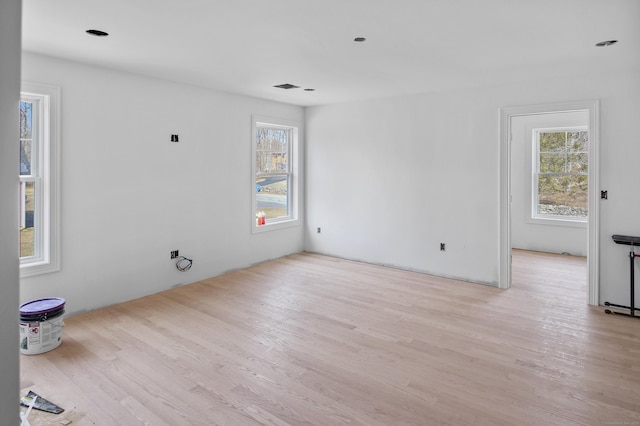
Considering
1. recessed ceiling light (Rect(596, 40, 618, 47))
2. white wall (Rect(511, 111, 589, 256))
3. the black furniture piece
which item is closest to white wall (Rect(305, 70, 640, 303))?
the black furniture piece

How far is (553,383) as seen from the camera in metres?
2.67

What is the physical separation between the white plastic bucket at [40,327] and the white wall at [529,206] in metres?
6.70

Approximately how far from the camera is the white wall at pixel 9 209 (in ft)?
2.00

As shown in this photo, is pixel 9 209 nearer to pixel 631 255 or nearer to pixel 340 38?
pixel 340 38

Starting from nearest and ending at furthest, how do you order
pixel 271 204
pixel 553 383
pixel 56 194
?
pixel 553 383 → pixel 56 194 → pixel 271 204

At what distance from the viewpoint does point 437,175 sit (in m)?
5.30

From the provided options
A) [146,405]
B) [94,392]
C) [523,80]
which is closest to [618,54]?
[523,80]

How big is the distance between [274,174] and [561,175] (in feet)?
16.0

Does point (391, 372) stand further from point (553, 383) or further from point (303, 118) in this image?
point (303, 118)

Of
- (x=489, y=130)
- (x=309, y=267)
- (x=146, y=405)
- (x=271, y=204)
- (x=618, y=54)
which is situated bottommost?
(x=146, y=405)

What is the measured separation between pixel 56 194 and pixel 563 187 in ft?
24.1

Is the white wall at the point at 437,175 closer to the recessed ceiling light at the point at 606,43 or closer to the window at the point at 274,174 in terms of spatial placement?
the window at the point at 274,174

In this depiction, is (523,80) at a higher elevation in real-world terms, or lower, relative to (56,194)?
higher

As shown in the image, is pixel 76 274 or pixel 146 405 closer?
pixel 146 405
